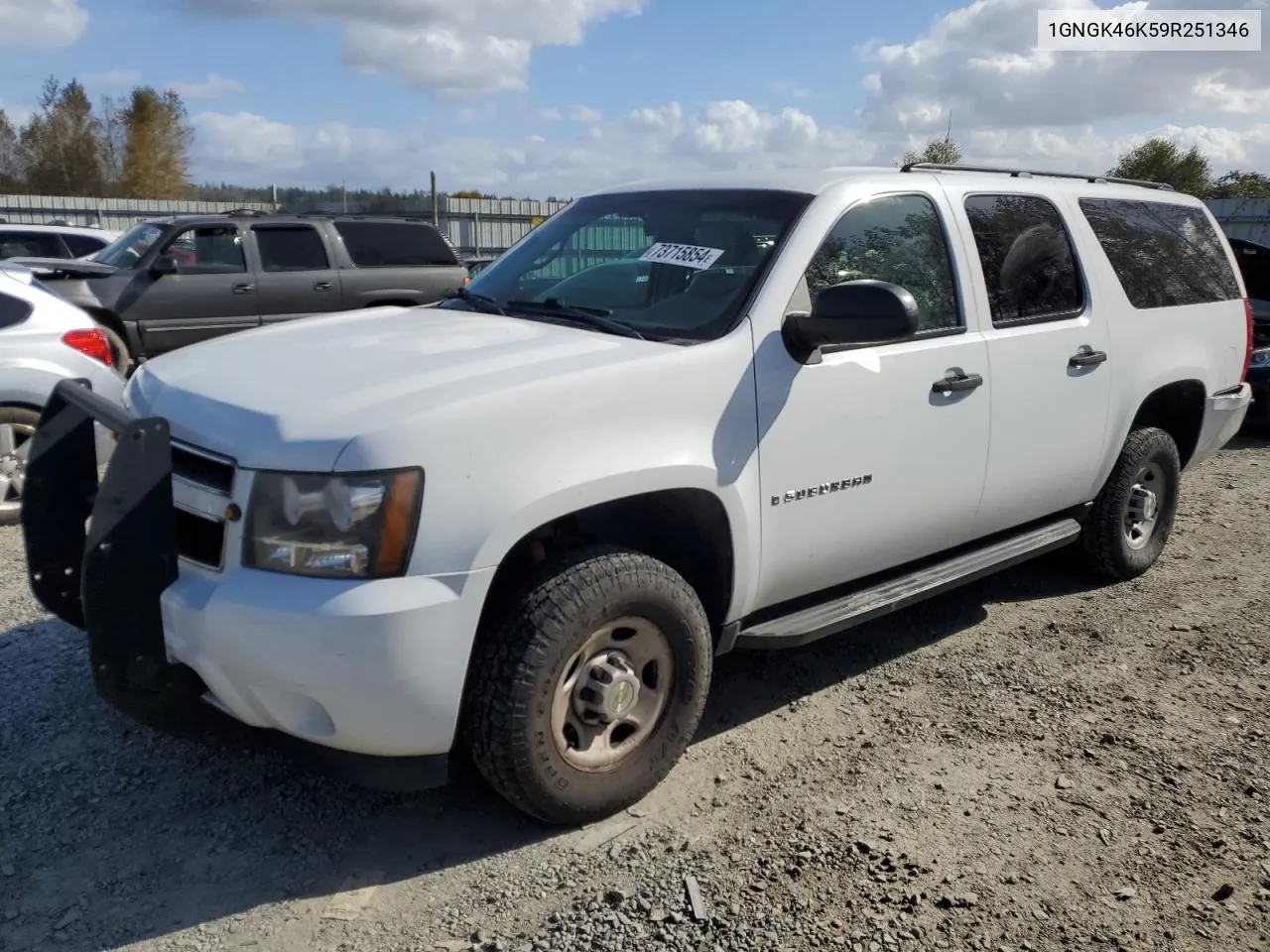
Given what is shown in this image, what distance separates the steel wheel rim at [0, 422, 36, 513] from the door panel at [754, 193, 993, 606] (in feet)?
15.2

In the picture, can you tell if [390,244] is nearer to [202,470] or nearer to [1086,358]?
[1086,358]

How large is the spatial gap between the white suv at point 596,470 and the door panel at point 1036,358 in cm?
2

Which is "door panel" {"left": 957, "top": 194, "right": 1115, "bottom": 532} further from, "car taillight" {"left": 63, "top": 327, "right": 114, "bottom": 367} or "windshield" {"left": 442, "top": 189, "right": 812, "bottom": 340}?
"car taillight" {"left": 63, "top": 327, "right": 114, "bottom": 367}

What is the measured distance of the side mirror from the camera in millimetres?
3145

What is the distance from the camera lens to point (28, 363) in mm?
5918

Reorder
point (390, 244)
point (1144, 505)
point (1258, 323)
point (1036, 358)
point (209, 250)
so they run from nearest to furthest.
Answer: point (1036, 358) < point (1144, 505) < point (1258, 323) < point (209, 250) < point (390, 244)

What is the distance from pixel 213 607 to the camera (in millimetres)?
2570

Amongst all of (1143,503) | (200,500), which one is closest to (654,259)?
(200,500)

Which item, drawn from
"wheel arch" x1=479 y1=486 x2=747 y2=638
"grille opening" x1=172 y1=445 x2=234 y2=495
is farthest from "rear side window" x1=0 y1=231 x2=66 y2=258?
"wheel arch" x1=479 y1=486 x2=747 y2=638

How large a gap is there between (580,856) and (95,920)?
1252mm

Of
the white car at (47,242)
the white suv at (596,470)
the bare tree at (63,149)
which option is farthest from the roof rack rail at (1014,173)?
the bare tree at (63,149)

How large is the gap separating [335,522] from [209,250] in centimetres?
929

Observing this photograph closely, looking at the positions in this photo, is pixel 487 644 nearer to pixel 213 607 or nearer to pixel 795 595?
pixel 213 607

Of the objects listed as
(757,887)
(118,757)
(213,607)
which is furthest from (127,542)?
(757,887)
